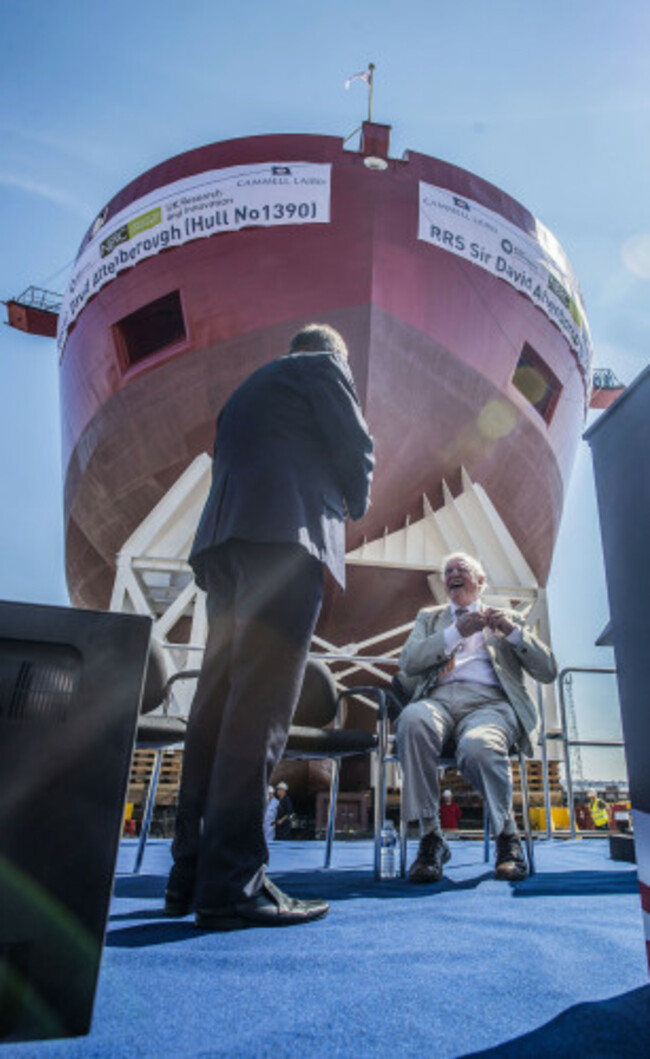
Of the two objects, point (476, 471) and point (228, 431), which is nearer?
point (228, 431)

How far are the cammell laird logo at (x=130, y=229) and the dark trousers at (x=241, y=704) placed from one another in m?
5.83

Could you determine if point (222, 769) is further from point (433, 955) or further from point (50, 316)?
point (50, 316)

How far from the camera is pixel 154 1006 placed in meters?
0.83

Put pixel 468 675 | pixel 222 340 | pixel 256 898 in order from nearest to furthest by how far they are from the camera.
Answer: pixel 256 898
pixel 468 675
pixel 222 340

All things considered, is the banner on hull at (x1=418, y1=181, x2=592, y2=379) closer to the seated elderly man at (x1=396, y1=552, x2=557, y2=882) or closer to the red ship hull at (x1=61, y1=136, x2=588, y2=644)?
the red ship hull at (x1=61, y1=136, x2=588, y2=644)

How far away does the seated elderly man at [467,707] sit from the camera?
2238mm

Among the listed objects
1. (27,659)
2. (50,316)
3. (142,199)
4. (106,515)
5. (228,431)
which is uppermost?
(50,316)

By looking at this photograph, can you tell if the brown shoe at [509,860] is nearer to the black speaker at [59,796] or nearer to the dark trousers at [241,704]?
the dark trousers at [241,704]

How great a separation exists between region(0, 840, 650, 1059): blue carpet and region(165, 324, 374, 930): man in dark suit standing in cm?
12

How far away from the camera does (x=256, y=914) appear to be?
1.31 meters

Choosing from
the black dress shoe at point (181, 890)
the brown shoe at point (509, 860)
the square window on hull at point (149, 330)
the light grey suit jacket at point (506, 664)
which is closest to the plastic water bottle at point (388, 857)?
the brown shoe at point (509, 860)

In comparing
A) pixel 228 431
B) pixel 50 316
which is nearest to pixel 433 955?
pixel 228 431

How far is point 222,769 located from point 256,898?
0.28 meters

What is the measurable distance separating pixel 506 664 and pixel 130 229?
5917 millimetres
